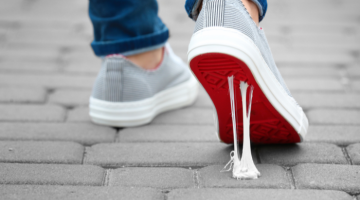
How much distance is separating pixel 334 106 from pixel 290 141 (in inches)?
22.3

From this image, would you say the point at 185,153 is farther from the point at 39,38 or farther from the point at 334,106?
the point at 39,38

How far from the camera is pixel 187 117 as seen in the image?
6.16ft

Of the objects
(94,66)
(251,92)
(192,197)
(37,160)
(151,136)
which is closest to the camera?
(192,197)

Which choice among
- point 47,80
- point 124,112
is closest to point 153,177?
point 124,112

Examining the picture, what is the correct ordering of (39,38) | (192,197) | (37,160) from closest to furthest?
(192,197)
(37,160)
(39,38)

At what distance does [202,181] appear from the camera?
130cm

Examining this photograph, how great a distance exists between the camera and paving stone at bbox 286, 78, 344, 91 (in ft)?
7.05

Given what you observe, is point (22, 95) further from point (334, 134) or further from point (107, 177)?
point (334, 134)

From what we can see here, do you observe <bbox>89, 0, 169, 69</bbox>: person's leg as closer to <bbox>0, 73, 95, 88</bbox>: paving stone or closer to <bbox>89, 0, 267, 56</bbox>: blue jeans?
<bbox>89, 0, 267, 56</bbox>: blue jeans

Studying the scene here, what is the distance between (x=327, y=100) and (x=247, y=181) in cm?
89

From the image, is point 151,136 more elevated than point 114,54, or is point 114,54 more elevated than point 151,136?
point 114,54

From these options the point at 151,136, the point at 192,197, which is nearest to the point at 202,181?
the point at 192,197

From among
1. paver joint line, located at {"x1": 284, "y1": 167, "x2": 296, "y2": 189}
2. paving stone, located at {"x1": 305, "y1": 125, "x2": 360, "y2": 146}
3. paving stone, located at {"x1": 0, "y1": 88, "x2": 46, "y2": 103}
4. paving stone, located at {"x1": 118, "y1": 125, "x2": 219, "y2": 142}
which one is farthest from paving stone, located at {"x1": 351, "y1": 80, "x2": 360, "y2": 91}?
paving stone, located at {"x1": 0, "y1": 88, "x2": 46, "y2": 103}

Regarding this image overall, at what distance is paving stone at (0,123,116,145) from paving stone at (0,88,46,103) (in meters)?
0.30
